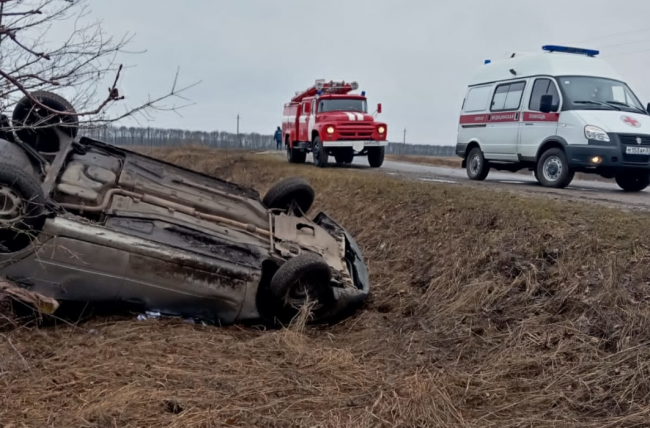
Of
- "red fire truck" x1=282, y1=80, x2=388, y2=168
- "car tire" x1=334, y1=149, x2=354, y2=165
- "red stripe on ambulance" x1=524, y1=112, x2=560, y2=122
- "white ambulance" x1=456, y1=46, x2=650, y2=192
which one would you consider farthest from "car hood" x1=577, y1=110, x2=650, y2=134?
"car tire" x1=334, y1=149, x2=354, y2=165

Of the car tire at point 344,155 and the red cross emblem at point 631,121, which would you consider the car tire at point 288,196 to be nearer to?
the red cross emblem at point 631,121

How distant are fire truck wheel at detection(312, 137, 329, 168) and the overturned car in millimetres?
8500

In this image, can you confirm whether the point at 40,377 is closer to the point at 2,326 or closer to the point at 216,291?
the point at 2,326

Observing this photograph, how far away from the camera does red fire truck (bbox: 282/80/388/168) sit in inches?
609

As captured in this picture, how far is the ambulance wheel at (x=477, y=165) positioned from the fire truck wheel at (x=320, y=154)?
4.38 metres

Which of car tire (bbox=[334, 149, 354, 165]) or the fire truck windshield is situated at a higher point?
the fire truck windshield

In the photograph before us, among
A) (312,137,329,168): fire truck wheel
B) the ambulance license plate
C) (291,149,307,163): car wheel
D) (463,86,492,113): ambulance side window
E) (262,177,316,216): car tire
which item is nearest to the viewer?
(262,177,316,216): car tire

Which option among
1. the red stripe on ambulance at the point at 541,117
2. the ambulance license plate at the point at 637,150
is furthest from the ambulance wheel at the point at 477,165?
the ambulance license plate at the point at 637,150

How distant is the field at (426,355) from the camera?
3629mm

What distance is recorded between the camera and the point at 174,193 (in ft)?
21.0

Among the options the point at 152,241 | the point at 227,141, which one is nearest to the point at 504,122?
the point at 152,241

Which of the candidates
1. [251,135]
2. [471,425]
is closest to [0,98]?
[471,425]

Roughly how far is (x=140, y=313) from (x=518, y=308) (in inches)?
128

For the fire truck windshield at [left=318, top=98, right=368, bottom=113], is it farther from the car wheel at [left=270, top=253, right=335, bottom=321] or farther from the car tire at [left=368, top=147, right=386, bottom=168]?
the car wheel at [left=270, top=253, right=335, bottom=321]
